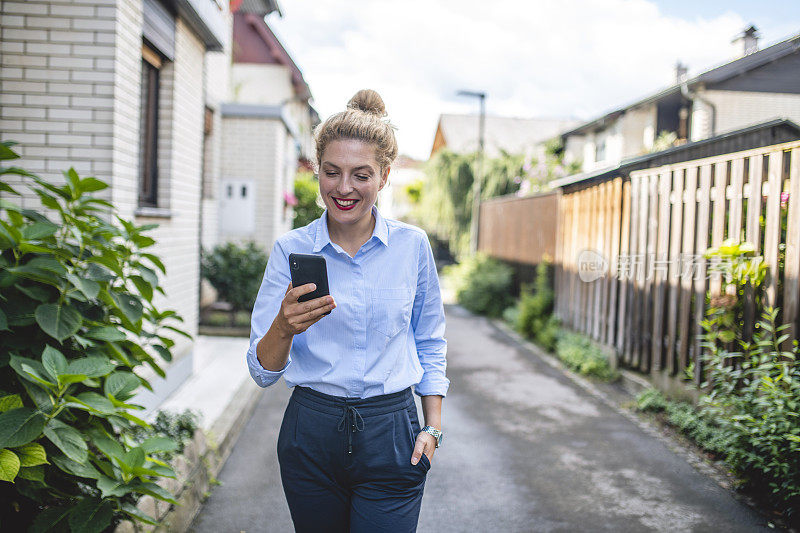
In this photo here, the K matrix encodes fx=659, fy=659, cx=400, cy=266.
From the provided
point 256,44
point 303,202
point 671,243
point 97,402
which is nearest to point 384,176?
point 97,402

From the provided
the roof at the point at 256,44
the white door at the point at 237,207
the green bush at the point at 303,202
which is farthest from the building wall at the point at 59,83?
the roof at the point at 256,44

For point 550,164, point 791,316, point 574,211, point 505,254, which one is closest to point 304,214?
point 505,254

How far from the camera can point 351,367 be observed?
6.97 ft

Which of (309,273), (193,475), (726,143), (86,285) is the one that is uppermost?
(726,143)

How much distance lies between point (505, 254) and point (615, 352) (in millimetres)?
7146

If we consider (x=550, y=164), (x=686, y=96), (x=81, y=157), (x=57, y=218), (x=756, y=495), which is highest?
(x=686, y=96)

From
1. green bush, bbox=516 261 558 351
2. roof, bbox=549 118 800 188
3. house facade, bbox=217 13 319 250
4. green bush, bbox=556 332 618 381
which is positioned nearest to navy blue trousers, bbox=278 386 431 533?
roof, bbox=549 118 800 188

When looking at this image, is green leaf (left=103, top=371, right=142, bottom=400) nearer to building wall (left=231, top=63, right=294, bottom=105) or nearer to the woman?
the woman

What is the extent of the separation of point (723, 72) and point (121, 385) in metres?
12.0

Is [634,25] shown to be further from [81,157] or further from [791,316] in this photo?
[81,157]

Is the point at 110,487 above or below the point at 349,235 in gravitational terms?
below

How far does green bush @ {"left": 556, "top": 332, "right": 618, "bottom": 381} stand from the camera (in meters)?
7.53

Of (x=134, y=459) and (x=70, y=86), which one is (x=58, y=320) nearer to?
(x=134, y=459)

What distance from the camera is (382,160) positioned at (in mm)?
2229
